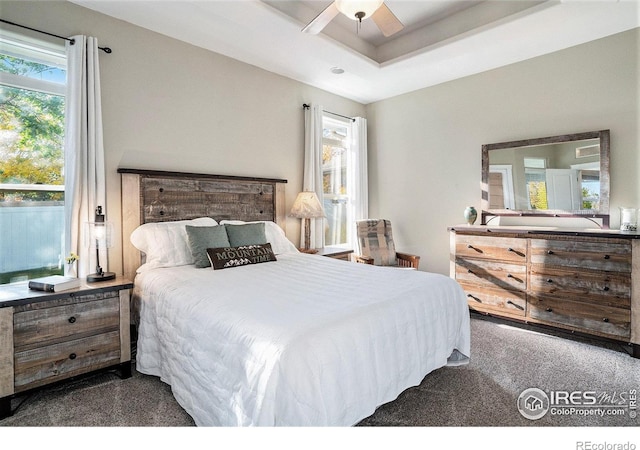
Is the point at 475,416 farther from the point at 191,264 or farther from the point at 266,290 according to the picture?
the point at 191,264

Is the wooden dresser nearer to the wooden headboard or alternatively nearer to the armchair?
the armchair

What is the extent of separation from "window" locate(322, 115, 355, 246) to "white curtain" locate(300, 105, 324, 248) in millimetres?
316

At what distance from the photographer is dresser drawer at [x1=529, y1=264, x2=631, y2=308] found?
2.76 meters

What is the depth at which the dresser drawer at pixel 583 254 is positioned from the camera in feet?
9.06

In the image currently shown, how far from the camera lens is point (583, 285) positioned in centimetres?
295

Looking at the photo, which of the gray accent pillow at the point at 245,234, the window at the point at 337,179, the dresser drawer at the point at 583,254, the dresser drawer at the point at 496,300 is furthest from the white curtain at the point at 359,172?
the dresser drawer at the point at 583,254

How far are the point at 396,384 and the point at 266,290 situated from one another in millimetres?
887

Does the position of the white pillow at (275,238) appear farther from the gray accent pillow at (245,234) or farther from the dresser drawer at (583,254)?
the dresser drawer at (583,254)

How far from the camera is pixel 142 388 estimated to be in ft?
7.25

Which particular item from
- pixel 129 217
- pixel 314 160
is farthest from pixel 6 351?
pixel 314 160

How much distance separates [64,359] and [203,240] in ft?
3.80

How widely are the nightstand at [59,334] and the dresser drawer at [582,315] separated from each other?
3481 millimetres

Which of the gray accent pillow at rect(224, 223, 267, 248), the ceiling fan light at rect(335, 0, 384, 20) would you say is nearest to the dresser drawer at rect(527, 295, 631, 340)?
the gray accent pillow at rect(224, 223, 267, 248)
